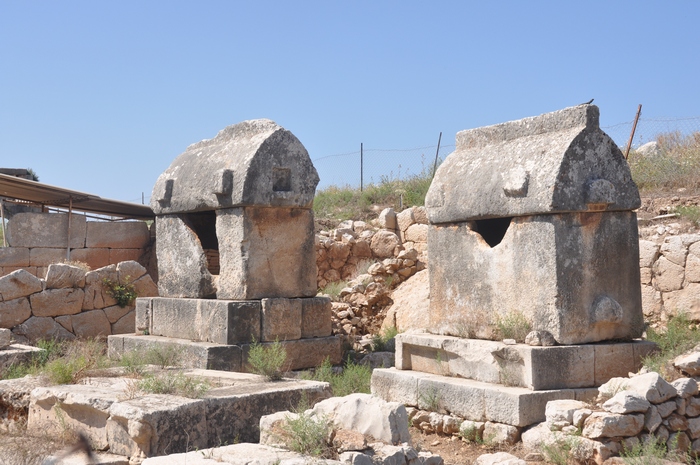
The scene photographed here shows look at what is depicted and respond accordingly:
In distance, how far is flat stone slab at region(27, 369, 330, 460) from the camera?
14.1ft

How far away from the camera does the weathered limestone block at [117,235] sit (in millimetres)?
11641

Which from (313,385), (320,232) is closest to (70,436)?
(313,385)

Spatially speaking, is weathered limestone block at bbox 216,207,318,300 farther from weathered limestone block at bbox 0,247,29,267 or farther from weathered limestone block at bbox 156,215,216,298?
weathered limestone block at bbox 0,247,29,267

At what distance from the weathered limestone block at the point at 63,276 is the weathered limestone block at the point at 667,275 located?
268 inches

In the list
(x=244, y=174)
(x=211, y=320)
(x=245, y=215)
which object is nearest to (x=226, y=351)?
(x=211, y=320)

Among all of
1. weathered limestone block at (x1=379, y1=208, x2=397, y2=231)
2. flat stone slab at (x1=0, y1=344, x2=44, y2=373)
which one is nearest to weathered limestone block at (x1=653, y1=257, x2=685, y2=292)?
weathered limestone block at (x1=379, y1=208, x2=397, y2=231)

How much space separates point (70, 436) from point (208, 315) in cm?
294

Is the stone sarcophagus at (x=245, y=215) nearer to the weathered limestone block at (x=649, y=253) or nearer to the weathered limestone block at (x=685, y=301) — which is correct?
the weathered limestone block at (x=649, y=253)

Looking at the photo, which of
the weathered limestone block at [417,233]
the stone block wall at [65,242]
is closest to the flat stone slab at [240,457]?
the weathered limestone block at [417,233]

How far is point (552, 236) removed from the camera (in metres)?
5.75

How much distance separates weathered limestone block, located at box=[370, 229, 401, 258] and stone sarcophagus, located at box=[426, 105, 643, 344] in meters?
5.02

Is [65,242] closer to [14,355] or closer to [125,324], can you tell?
[125,324]

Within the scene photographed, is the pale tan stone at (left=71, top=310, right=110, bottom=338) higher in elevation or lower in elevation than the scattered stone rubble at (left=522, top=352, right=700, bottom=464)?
higher

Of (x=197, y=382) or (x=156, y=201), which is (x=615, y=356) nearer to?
(x=197, y=382)
